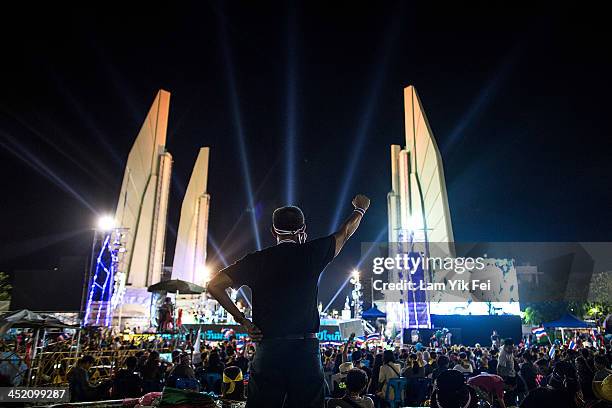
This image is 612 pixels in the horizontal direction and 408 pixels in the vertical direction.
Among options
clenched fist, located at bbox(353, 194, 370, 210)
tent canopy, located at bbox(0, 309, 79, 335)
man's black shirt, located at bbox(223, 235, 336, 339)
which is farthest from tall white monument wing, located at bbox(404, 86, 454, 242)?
man's black shirt, located at bbox(223, 235, 336, 339)

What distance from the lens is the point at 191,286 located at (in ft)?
55.3

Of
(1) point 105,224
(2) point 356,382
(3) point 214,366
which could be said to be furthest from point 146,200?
(2) point 356,382

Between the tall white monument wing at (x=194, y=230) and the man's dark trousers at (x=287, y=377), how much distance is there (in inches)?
1677

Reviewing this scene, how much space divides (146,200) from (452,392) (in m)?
34.9

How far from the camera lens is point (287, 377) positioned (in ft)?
7.75

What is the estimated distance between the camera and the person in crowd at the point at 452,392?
3355mm

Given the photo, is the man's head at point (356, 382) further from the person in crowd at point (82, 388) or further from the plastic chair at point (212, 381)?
the person in crowd at point (82, 388)

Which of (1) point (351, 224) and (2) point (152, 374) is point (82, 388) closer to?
(2) point (152, 374)

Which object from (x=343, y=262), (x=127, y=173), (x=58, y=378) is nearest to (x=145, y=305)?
(x=127, y=173)

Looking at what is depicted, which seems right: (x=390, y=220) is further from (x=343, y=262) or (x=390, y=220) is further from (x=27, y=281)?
(x=27, y=281)

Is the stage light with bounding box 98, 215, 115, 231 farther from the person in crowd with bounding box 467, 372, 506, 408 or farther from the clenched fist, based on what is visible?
the clenched fist

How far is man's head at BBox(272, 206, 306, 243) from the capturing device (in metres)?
2.72

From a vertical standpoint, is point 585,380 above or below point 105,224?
below

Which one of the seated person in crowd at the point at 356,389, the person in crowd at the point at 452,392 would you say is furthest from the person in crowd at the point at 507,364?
the person in crowd at the point at 452,392
